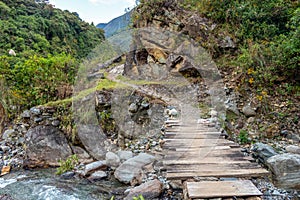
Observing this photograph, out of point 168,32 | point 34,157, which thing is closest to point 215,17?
point 168,32

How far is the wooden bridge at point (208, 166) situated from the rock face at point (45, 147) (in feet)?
9.54

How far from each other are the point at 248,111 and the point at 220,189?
322cm

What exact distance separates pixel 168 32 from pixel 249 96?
13.0 ft

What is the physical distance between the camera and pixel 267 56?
476cm

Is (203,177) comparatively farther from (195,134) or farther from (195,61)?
(195,61)

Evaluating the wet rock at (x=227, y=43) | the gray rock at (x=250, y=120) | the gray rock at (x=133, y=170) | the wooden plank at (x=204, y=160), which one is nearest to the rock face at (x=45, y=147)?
the gray rock at (x=133, y=170)

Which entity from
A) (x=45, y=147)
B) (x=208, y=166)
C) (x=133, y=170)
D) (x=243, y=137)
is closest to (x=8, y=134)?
(x=45, y=147)

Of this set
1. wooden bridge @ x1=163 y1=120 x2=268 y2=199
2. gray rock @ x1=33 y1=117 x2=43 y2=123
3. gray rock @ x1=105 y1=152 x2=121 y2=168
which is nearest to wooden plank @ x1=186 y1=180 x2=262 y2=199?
wooden bridge @ x1=163 y1=120 x2=268 y2=199

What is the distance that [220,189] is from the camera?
5.90 ft

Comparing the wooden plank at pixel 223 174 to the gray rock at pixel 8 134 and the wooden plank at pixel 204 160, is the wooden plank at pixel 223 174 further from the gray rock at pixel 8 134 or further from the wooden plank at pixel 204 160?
the gray rock at pixel 8 134

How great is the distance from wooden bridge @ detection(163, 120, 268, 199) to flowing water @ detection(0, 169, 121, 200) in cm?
137

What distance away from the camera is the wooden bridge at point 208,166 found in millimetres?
1784

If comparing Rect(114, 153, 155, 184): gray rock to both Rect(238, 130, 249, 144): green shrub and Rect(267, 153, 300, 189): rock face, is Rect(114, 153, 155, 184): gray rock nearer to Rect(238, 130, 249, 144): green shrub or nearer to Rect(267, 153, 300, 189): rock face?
Rect(238, 130, 249, 144): green shrub

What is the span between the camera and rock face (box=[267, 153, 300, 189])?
8.67 ft
